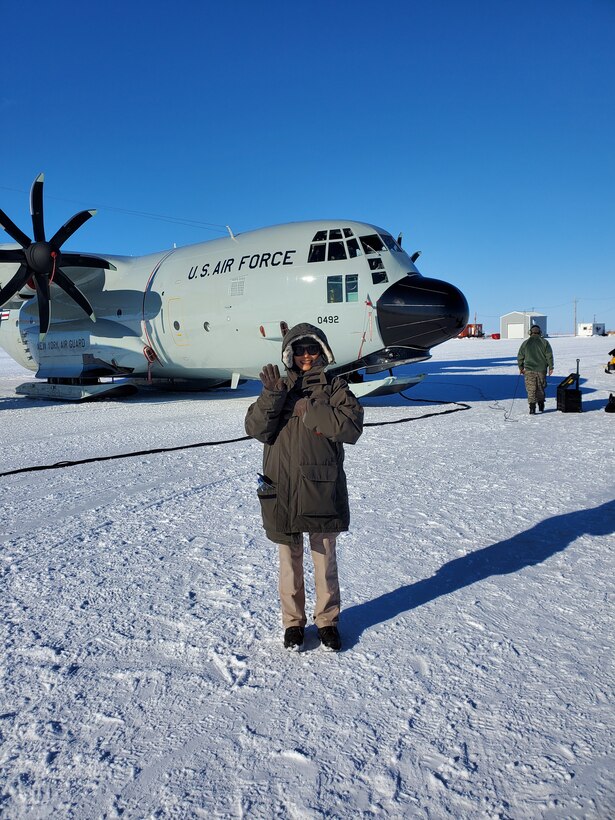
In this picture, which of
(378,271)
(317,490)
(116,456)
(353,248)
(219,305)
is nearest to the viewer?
(317,490)

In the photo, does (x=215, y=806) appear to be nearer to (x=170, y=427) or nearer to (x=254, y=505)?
(x=254, y=505)

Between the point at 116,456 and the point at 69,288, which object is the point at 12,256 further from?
the point at 116,456

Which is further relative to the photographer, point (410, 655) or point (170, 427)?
point (170, 427)

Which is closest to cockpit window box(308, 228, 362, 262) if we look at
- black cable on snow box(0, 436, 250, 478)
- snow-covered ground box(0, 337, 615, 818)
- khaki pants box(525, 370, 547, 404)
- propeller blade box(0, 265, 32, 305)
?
khaki pants box(525, 370, 547, 404)

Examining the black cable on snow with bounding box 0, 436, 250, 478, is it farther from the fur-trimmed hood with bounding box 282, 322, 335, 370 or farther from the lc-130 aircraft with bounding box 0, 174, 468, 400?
the fur-trimmed hood with bounding box 282, 322, 335, 370

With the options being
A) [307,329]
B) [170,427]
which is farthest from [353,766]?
[170,427]

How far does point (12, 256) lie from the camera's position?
14.0 m

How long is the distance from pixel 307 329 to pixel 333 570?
4.56ft

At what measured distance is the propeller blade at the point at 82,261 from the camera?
14.9m

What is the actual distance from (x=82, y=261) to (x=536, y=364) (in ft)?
37.9

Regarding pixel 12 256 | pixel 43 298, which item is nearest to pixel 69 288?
pixel 43 298

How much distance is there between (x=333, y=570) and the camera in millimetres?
3266

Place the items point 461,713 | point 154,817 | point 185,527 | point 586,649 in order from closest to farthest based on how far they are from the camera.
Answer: point 154,817 → point 461,713 → point 586,649 → point 185,527

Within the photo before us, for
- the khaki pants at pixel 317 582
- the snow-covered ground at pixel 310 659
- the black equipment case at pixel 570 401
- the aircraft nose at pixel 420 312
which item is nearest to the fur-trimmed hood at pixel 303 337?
the khaki pants at pixel 317 582
